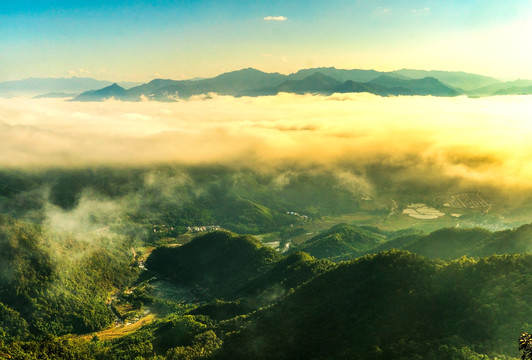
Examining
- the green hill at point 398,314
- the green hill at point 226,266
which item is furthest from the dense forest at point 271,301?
the green hill at point 226,266

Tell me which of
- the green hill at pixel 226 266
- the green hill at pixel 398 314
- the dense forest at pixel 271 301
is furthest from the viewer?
the green hill at pixel 226 266

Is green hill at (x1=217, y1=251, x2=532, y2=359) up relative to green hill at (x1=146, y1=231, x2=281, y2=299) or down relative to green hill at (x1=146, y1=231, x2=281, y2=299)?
up

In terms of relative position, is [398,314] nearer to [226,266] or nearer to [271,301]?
[271,301]

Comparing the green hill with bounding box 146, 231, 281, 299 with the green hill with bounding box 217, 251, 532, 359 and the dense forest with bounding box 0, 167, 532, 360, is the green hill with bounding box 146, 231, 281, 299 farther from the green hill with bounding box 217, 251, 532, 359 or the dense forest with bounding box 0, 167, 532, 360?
the green hill with bounding box 217, 251, 532, 359

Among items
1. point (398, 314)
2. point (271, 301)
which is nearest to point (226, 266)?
point (271, 301)

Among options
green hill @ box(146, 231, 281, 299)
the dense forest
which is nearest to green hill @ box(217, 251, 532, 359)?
the dense forest

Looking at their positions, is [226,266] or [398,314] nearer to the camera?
[398,314]

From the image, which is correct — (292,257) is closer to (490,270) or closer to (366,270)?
(366,270)

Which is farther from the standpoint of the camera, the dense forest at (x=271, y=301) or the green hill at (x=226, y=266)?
the green hill at (x=226, y=266)

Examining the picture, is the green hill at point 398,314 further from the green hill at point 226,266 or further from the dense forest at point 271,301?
the green hill at point 226,266

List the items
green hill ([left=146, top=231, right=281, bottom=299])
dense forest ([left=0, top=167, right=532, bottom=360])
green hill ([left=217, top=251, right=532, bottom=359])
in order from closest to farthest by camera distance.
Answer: green hill ([left=217, top=251, right=532, bottom=359])
dense forest ([left=0, top=167, right=532, bottom=360])
green hill ([left=146, top=231, right=281, bottom=299])

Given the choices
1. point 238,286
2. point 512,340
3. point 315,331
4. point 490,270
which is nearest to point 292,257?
point 238,286

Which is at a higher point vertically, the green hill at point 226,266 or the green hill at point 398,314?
the green hill at point 398,314
